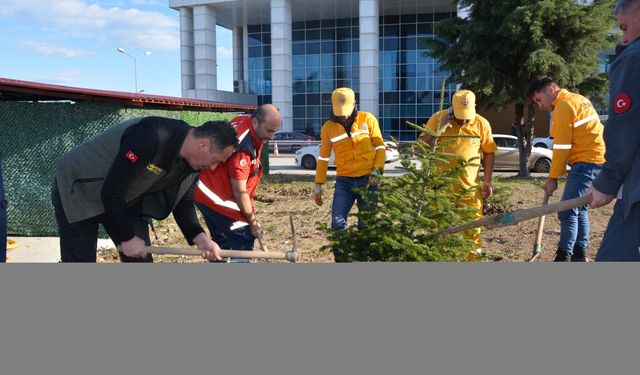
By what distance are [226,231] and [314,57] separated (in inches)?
1454

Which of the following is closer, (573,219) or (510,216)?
(510,216)

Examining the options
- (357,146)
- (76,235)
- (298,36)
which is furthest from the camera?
(298,36)

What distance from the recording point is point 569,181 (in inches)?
183

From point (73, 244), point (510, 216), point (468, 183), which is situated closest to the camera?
point (510, 216)

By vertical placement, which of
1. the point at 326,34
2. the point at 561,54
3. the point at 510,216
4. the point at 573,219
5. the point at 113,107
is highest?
the point at 326,34

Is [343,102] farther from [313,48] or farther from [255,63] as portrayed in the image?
[255,63]

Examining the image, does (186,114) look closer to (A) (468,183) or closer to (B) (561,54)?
(A) (468,183)

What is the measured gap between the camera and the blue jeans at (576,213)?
452 centimetres

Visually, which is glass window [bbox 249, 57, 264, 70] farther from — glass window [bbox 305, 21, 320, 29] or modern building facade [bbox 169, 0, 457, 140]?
glass window [bbox 305, 21, 320, 29]

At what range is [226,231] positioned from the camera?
396cm

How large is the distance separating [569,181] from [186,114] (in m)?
6.91

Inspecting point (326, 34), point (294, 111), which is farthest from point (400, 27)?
point (294, 111)

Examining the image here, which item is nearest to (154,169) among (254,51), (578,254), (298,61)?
(578,254)

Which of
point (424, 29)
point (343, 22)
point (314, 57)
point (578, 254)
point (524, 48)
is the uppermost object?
point (343, 22)
